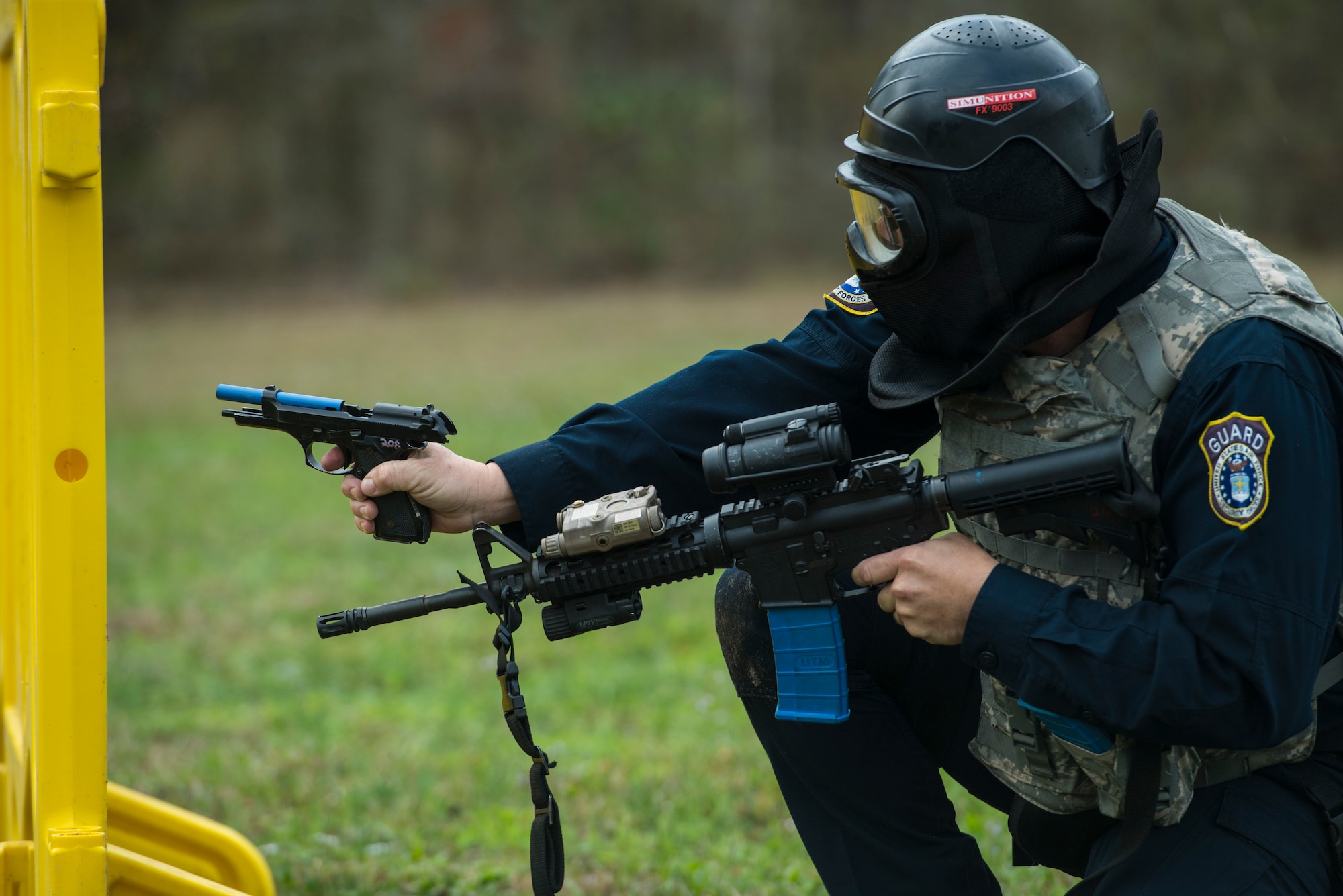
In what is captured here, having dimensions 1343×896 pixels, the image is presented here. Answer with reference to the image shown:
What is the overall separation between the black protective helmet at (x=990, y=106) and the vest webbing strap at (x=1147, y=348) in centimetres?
22

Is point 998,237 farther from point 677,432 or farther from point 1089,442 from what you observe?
point 677,432

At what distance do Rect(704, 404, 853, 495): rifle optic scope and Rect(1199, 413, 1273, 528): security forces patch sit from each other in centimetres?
57

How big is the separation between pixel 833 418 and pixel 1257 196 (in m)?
23.9

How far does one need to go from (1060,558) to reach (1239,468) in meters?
0.38

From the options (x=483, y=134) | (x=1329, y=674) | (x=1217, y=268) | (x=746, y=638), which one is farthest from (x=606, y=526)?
(x=483, y=134)

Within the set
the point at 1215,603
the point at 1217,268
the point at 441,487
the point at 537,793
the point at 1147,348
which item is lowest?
the point at 537,793

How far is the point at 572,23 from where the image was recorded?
1169 inches

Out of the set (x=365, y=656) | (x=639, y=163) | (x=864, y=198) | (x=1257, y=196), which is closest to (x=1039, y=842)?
(x=864, y=198)

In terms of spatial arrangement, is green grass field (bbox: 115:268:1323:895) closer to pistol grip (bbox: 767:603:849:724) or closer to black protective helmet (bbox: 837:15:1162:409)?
pistol grip (bbox: 767:603:849:724)

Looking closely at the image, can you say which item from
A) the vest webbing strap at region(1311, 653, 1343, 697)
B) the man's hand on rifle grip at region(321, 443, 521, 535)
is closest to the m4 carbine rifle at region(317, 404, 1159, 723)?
the man's hand on rifle grip at region(321, 443, 521, 535)

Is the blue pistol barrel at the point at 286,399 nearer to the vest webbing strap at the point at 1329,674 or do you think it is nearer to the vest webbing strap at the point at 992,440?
the vest webbing strap at the point at 992,440

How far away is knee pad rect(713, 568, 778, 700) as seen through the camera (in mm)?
2533

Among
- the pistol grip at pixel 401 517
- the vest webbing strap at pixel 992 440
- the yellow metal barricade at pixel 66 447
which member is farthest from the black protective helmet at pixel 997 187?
the yellow metal barricade at pixel 66 447

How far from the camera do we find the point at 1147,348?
203cm
